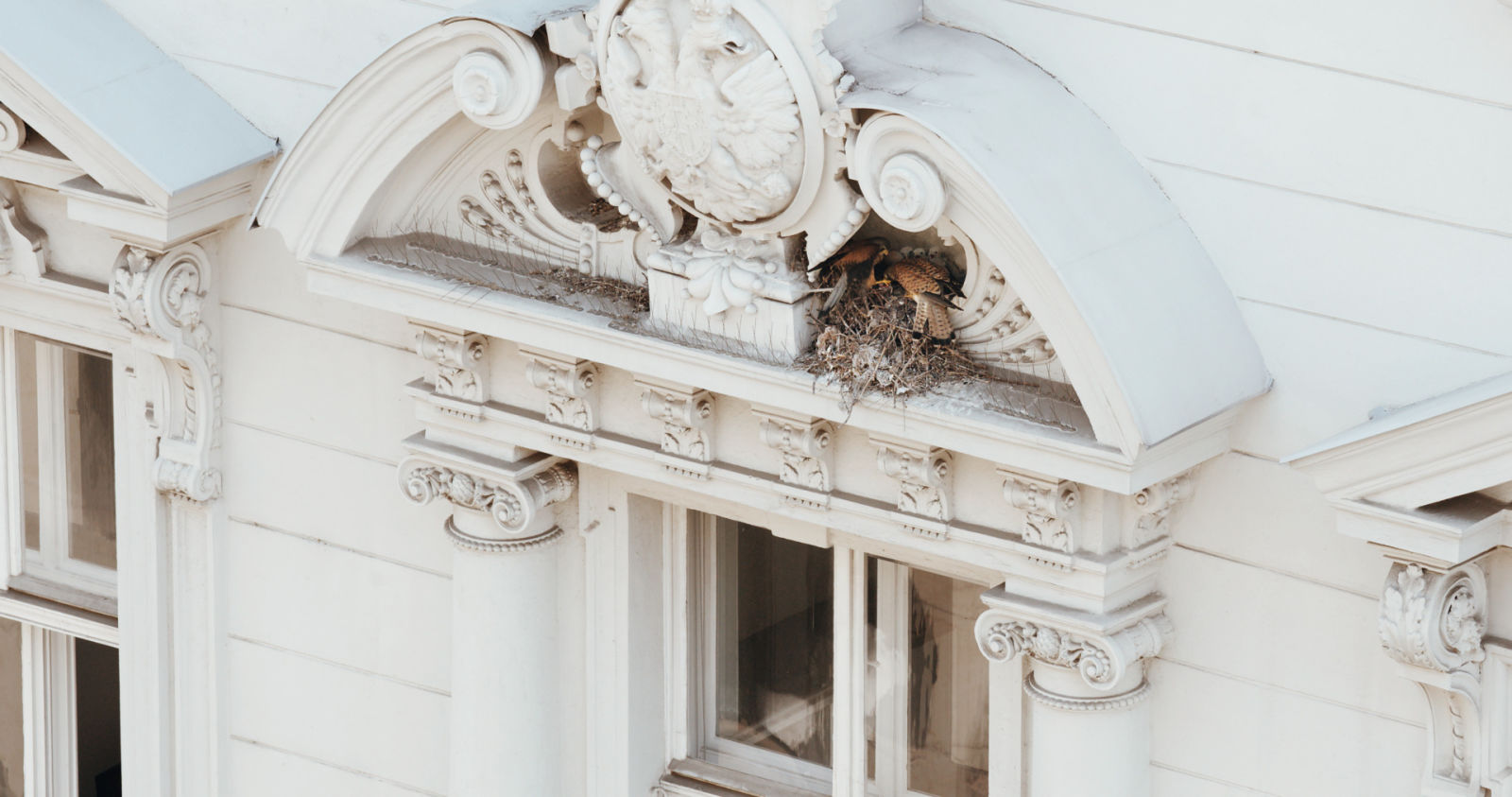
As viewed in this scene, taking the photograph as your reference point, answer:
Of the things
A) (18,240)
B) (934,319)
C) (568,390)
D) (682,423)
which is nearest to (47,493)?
(18,240)

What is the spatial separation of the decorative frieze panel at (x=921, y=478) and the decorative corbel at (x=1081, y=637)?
192mm

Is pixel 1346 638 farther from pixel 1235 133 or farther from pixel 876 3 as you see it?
pixel 876 3

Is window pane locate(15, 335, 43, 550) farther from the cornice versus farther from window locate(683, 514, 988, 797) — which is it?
window locate(683, 514, 988, 797)

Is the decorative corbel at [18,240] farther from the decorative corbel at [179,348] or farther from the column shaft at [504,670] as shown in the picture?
the column shaft at [504,670]

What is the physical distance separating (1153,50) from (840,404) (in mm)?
932

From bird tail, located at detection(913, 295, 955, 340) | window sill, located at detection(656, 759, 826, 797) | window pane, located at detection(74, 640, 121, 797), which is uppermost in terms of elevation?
bird tail, located at detection(913, 295, 955, 340)

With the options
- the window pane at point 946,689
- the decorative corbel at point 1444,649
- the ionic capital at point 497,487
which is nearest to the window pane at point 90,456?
the ionic capital at point 497,487

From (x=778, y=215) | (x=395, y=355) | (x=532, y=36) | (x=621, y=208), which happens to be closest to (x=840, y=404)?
(x=778, y=215)

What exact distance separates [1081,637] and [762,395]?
82 centimetres

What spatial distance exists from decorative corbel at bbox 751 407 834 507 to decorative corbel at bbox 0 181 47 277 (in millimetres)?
2264

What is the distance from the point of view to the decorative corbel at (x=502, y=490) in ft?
17.1

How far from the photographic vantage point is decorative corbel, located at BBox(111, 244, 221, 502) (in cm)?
568

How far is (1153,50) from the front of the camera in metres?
4.26

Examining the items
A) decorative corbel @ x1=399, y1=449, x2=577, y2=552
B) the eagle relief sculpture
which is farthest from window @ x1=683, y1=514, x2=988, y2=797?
the eagle relief sculpture
